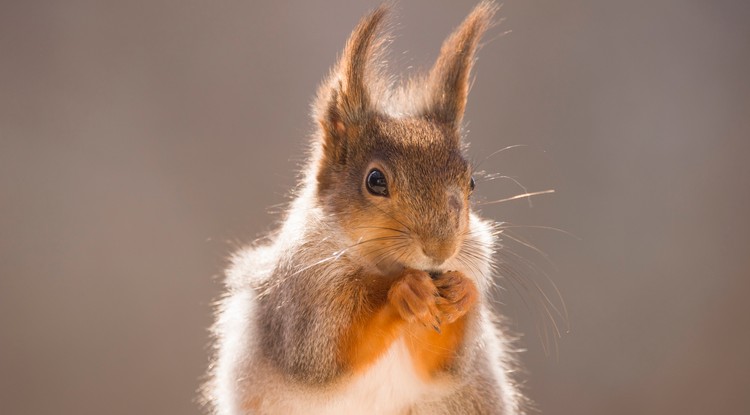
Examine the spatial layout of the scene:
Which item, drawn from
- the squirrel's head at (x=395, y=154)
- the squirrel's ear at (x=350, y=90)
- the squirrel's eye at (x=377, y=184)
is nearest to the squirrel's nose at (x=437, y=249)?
the squirrel's head at (x=395, y=154)

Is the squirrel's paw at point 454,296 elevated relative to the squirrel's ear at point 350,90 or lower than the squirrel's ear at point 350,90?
lower

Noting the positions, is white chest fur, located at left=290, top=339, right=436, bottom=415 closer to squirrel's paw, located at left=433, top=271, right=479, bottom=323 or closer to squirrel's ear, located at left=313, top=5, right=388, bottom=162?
squirrel's paw, located at left=433, top=271, right=479, bottom=323

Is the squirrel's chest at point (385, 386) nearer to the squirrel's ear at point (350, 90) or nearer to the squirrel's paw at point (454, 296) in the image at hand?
the squirrel's paw at point (454, 296)

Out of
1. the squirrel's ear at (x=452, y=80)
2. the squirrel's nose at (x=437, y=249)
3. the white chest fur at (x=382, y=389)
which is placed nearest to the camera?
the squirrel's nose at (x=437, y=249)

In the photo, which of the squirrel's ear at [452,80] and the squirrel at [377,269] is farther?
the squirrel's ear at [452,80]

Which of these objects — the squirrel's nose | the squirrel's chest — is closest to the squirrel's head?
the squirrel's nose

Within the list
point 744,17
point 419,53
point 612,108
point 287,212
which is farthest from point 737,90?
point 287,212

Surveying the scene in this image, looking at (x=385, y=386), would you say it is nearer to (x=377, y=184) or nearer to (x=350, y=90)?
(x=377, y=184)
